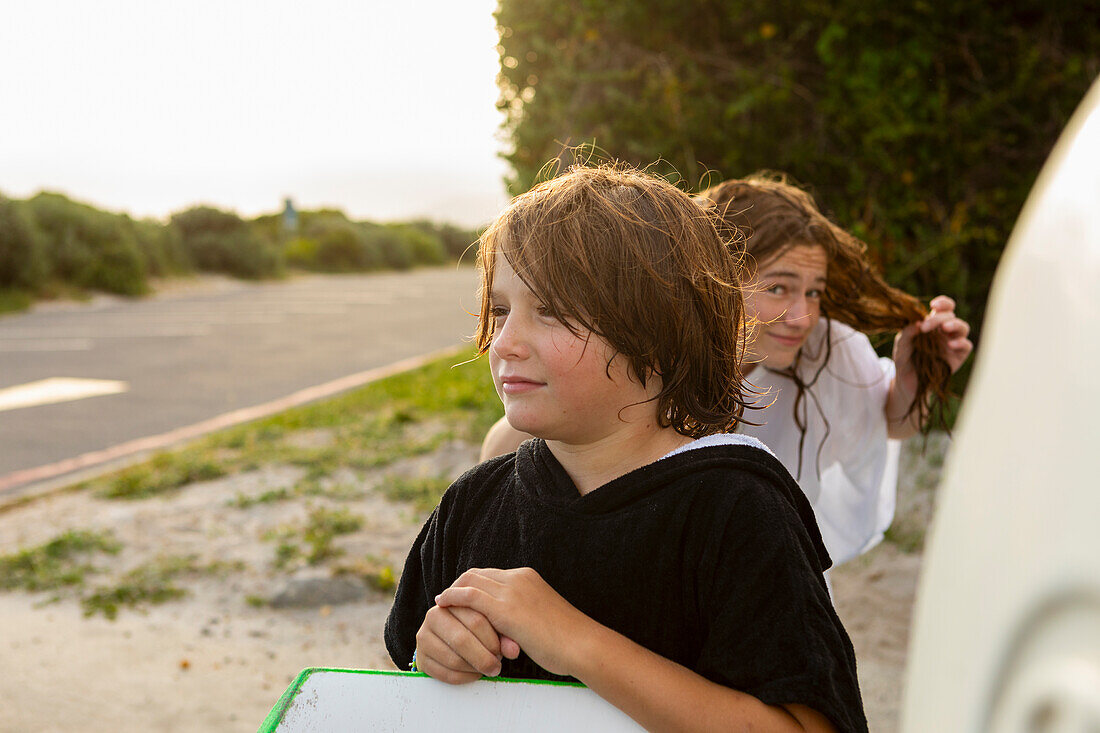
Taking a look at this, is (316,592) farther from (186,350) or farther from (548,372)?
(186,350)

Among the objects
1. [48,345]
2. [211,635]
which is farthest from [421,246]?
[211,635]

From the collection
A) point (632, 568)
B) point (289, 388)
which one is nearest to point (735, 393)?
point (632, 568)

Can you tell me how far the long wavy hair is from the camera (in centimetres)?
210

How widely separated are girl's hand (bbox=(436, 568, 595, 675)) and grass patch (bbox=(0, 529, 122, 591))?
3.68m

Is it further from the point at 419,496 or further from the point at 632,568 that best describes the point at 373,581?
the point at 632,568

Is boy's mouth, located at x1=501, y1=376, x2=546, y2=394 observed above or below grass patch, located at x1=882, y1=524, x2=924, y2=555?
above

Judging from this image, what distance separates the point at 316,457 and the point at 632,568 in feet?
17.1

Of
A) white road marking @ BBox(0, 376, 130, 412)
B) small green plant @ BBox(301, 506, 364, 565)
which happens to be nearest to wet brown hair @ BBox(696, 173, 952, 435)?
small green plant @ BBox(301, 506, 364, 565)

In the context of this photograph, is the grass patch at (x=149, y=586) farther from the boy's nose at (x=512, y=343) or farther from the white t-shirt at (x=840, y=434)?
the boy's nose at (x=512, y=343)

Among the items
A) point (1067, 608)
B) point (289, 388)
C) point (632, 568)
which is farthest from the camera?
point (289, 388)

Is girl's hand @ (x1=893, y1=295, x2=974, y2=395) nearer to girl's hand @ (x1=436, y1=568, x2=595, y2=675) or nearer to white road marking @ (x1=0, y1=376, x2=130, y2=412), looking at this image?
girl's hand @ (x1=436, y1=568, x2=595, y2=675)

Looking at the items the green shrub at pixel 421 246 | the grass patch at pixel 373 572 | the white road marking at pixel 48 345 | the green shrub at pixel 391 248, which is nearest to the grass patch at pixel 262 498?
the grass patch at pixel 373 572

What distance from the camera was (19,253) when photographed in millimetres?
16188

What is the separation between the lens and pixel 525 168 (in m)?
5.01
